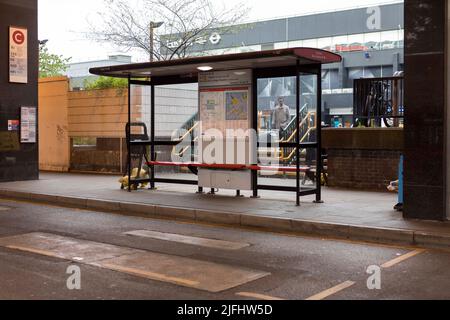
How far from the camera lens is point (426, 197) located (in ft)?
31.3

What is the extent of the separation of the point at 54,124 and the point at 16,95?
3.46 m

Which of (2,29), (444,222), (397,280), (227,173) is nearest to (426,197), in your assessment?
(444,222)

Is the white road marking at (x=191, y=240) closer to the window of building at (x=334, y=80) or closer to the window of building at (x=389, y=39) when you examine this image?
the window of building at (x=389, y=39)

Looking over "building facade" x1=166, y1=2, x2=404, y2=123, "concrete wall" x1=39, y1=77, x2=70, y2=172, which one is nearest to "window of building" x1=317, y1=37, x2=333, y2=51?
"building facade" x1=166, y1=2, x2=404, y2=123

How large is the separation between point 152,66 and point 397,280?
8.03 m

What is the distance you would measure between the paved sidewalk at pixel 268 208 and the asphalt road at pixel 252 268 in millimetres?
423

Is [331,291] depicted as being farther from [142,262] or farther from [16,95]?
[16,95]

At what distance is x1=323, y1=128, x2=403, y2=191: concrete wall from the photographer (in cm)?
1362

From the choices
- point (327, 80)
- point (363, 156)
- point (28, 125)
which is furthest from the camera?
point (327, 80)

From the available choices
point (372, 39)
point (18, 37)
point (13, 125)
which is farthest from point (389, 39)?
point (13, 125)

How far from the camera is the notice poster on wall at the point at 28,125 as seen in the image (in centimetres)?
1695

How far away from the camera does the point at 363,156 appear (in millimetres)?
14062

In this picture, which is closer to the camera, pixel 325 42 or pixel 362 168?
pixel 362 168

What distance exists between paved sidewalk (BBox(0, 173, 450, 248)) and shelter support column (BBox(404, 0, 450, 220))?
1.43 feet
